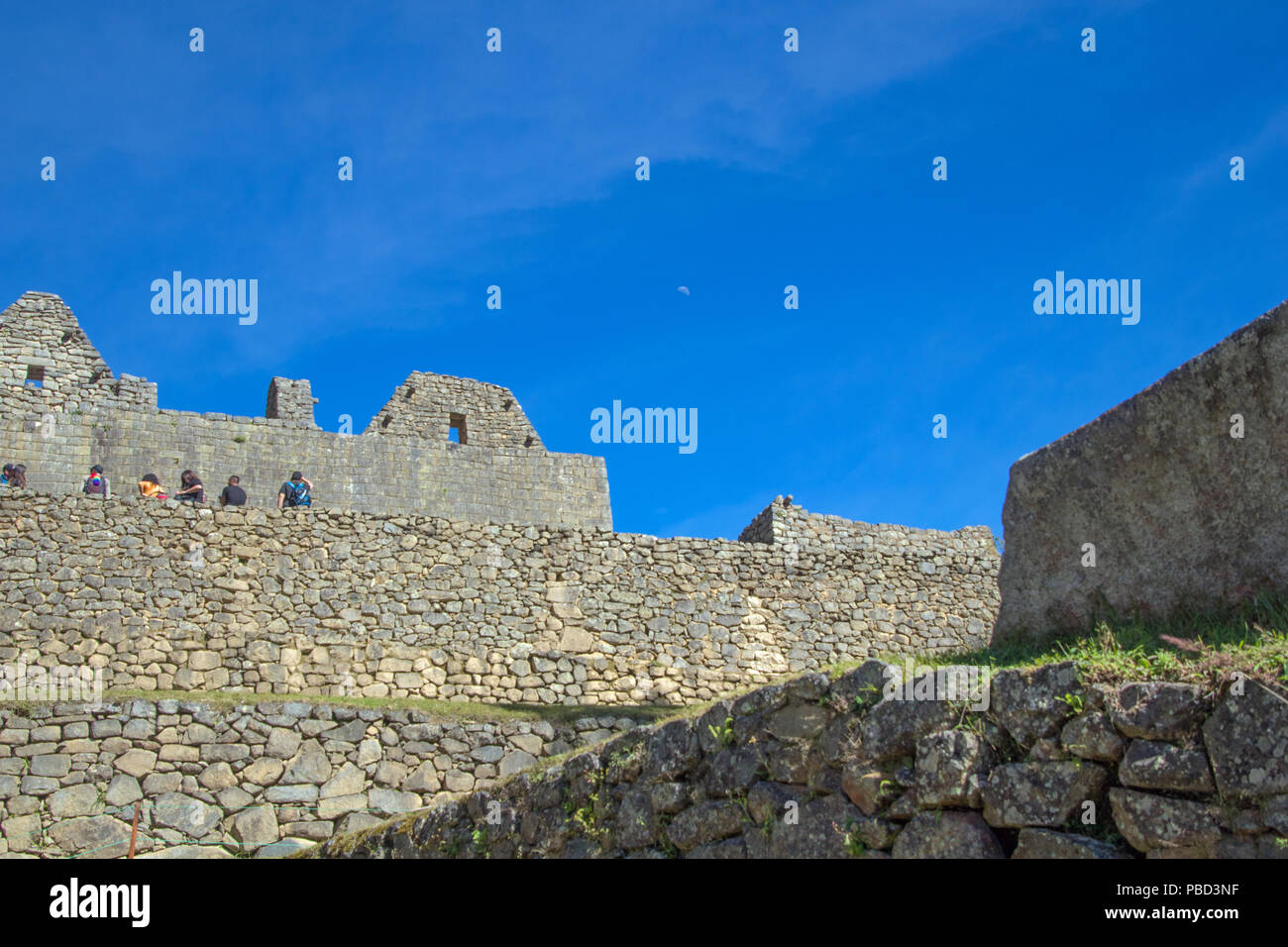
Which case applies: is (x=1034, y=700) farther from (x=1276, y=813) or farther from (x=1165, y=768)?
(x=1276, y=813)

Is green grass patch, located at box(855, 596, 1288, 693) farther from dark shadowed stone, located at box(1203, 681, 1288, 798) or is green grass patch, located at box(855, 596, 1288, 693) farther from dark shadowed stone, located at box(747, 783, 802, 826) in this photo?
dark shadowed stone, located at box(747, 783, 802, 826)

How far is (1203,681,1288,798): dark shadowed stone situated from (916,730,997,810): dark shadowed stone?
38.5 inches

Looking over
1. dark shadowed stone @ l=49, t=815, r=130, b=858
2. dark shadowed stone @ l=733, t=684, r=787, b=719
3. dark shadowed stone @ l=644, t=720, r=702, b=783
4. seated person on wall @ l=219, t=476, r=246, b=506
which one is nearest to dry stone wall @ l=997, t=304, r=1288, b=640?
dark shadowed stone @ l=733, t=684, r=787, b=719

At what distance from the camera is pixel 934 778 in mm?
5266

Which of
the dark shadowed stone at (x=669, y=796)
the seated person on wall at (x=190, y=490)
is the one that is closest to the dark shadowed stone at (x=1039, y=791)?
the dark shadowed stone at (x=669, y=796)

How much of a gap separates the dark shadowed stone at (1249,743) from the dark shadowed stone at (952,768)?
978 mm

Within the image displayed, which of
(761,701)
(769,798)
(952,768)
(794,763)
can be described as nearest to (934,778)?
(952,768)

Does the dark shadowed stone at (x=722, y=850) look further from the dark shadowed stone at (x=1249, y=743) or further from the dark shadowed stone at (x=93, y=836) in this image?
the dark shadowed stone at (x=93, y=836)

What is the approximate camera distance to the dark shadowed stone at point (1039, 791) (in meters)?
4.77

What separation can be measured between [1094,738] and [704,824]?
96.5 inches

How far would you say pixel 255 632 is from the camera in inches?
594

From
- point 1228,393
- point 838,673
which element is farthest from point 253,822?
point 1228,393

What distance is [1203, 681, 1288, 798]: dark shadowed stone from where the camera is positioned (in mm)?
4270
